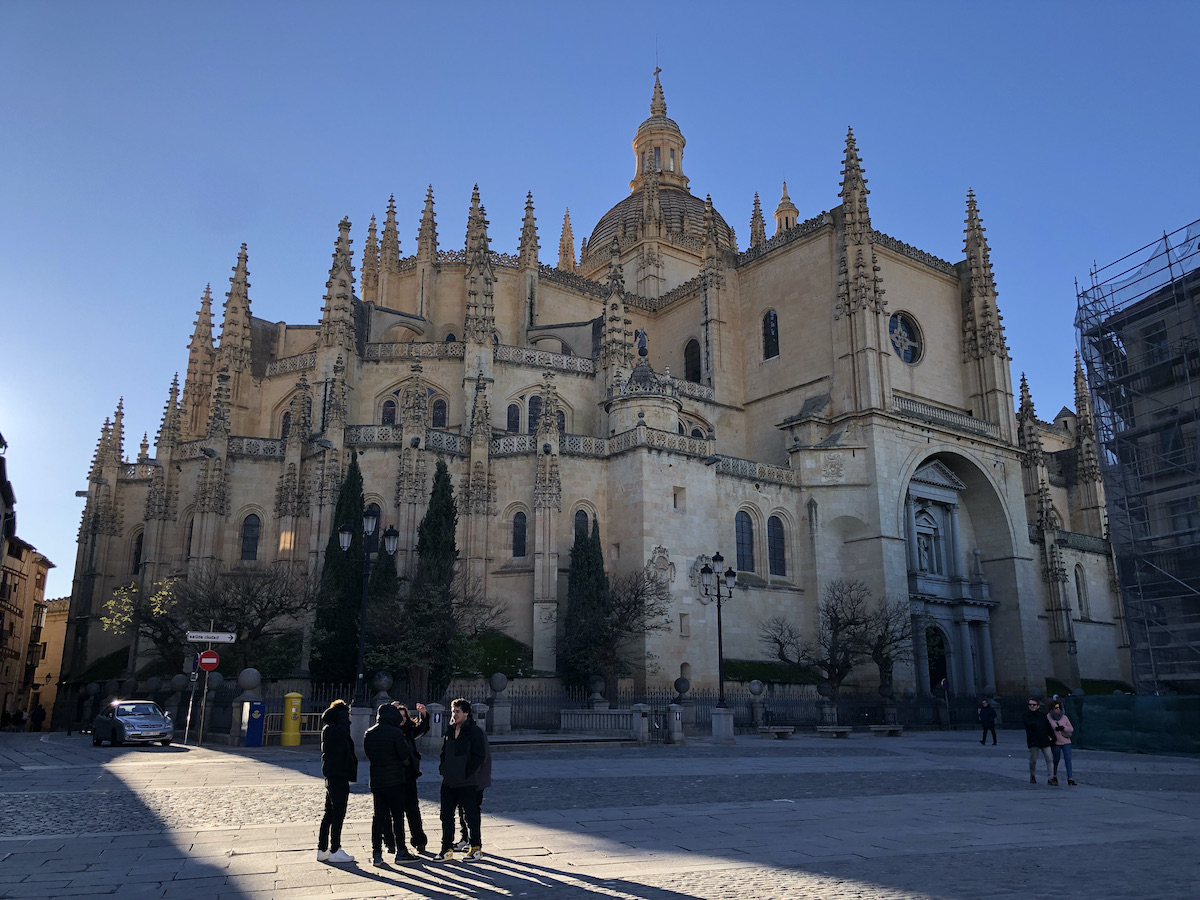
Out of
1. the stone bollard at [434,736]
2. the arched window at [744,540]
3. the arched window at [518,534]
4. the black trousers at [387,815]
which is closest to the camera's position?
the black trousers at [387,815]

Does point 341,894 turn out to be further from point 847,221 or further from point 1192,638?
point 847,221

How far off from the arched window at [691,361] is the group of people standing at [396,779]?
126 feet

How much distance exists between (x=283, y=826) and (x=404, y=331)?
34.1m

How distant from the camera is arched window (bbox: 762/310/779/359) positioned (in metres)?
43.4

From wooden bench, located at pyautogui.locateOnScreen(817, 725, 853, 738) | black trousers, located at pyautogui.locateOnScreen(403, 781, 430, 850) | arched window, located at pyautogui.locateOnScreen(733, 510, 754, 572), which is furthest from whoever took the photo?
arched window, located at pyautogui.locateOnScreen(733, 510, 754, 572)

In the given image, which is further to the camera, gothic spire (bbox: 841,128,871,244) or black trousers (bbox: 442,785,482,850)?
gothic spire (bbox: 841,128,871,244)

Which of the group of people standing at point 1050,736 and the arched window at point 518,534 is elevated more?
the arched window at point 518,534

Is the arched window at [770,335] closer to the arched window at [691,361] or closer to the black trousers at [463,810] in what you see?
the arched window at [691,361]

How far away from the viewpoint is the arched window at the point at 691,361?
152 feet

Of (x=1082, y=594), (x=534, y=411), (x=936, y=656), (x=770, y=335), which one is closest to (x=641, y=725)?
(x=534, y=411)

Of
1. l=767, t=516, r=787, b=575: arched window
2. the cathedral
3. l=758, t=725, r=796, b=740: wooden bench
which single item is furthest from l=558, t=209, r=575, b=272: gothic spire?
l=758, t=725, r=796, b=740: wooden bench

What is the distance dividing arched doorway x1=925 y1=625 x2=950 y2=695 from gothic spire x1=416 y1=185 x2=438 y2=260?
26.9m

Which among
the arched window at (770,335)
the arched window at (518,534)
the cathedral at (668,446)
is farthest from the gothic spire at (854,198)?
the arched window at (518,534)

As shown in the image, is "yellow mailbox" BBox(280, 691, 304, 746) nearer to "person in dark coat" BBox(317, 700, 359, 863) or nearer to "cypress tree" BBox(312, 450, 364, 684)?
"cypress tree" BBox(312, 450, 364, 684)
